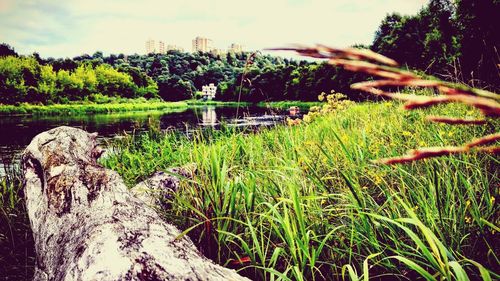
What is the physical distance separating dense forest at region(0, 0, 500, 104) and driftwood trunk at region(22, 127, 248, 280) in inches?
48.9

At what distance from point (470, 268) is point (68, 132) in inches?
135

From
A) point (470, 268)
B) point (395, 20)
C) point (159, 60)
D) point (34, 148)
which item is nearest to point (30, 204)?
point (34, 148)

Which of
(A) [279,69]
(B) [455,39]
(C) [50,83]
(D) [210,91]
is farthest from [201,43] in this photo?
(B) [455,39]

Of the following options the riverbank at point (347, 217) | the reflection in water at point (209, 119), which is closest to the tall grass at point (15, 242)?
the riverbank at point (347, 217)

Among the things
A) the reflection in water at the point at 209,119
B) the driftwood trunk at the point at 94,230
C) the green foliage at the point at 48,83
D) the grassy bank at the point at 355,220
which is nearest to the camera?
the driftwood trunk at the point at 94,230

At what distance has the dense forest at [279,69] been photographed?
962 centimetres

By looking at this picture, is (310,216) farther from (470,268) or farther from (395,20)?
(395,20)

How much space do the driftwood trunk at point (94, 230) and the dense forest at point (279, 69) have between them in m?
1.24

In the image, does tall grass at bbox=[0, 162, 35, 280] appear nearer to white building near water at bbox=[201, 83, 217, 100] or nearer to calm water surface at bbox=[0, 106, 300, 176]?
calm water surface at bbox=[0, 106, 300, 176]

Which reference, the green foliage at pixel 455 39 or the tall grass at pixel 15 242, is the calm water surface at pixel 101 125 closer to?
the tall grass at pixel 15 242

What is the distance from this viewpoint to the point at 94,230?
169 cm

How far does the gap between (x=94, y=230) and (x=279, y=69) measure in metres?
47.4

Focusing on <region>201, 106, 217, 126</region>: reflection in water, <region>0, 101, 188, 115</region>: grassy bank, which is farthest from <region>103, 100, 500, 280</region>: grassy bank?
<region>0, 101, 188, 115</region>: grassy bank

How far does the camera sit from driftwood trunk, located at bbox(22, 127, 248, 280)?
143 centimetres
